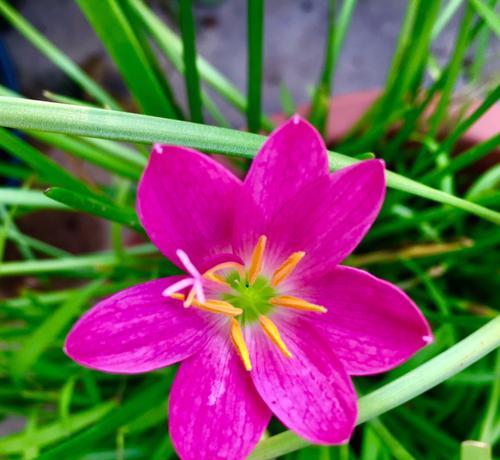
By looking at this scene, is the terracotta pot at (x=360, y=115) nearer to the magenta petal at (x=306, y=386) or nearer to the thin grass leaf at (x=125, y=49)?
the thin grass leaf at (x=125, y=49)

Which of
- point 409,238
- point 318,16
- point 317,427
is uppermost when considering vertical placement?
point 318,16

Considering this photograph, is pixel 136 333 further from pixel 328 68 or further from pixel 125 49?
pixel 328 68

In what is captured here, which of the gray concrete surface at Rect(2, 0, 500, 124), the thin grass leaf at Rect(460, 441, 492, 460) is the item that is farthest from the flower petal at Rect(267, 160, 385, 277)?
the gray concrete surface at Rect(2, 0, 500, 124)

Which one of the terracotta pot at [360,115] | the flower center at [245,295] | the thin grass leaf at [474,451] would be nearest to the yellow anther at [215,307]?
the flower center at [245,295]

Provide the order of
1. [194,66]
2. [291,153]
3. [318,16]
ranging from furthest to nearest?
[318,16] → [194,66] → [291,153]

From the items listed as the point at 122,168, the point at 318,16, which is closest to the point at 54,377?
the point at 122,168

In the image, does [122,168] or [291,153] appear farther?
[122,168]

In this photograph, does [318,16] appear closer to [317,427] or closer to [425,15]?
[425,15]
